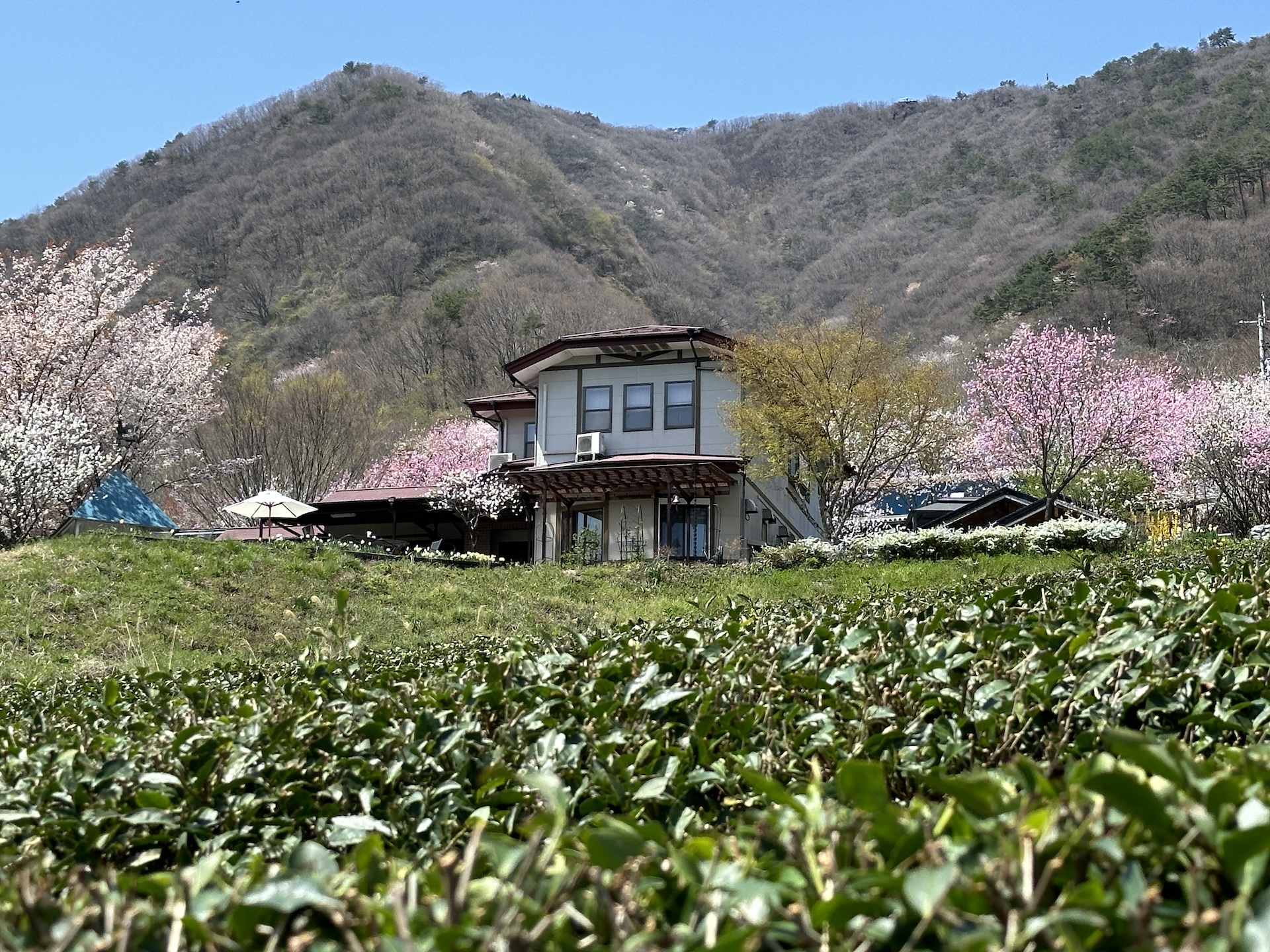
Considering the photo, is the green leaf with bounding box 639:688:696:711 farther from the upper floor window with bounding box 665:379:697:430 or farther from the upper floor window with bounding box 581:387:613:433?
the upper floor window with bounding box 581:387:613:433

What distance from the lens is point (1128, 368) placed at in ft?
92.0

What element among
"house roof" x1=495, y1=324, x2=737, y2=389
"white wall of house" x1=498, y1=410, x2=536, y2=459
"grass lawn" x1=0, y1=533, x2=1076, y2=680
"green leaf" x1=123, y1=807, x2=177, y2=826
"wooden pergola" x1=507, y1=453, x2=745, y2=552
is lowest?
"grass lawn" x1=0, y1=533, x2=1076, y2=680

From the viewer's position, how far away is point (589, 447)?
93.5 feet

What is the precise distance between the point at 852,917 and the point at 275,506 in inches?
1072

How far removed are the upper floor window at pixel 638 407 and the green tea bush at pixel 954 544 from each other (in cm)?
826

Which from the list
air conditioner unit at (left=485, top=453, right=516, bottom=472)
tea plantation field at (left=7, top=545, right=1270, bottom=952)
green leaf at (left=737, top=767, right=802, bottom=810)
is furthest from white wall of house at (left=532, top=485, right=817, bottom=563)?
green leaf at (left=737, top=767, right=802, bottom=810)

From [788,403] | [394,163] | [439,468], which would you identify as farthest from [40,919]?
[394,163]

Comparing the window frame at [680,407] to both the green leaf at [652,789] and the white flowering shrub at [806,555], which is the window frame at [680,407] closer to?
the white flowering shrub at [806,555]

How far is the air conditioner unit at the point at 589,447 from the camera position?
1115 inches

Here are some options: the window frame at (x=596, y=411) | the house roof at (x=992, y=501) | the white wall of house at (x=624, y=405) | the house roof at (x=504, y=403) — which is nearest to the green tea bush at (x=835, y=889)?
the white wall of house at (x=624, y=405)

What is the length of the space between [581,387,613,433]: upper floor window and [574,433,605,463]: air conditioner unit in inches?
13.6

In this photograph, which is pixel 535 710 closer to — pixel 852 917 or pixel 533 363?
pixel 852 917

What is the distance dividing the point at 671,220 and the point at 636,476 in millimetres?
78806

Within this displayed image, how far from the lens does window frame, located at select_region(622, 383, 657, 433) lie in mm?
28766
